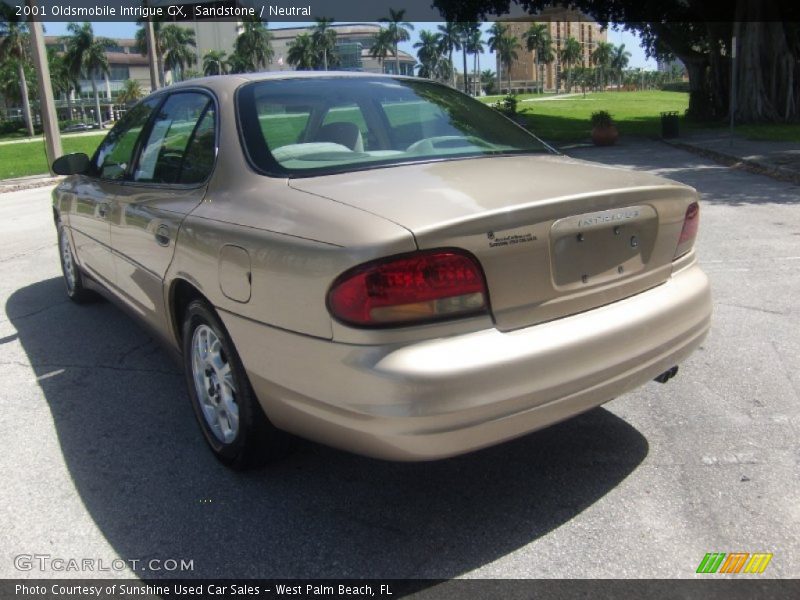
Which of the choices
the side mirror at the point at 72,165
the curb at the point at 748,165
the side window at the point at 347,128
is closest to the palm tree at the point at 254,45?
the curb at the point at 748,165

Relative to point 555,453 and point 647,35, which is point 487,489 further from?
point 647,35

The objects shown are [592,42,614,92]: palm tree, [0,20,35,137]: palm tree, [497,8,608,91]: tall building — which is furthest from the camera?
[592,42,614,92]: palm tree

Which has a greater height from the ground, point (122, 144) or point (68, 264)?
point (122, 144)

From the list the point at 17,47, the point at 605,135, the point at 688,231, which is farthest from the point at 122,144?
the point at 17,47

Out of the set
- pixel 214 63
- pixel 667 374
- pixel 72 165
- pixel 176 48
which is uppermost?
pixel 176 48

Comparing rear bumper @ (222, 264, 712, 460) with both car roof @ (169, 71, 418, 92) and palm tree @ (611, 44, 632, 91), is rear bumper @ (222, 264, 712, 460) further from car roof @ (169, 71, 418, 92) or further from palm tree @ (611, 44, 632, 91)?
palm tree @ (611, 44, 632, 91)

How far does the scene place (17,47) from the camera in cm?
7875

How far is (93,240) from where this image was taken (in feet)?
15.4

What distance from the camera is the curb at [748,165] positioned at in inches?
497

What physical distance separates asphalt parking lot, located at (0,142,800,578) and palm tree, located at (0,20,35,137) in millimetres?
82465

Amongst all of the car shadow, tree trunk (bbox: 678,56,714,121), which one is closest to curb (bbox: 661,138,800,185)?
the car shadow

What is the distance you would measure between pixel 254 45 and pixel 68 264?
4743 inches

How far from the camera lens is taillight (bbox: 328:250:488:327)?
2.28m

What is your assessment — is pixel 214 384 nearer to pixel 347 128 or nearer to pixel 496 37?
pixel 347 128
